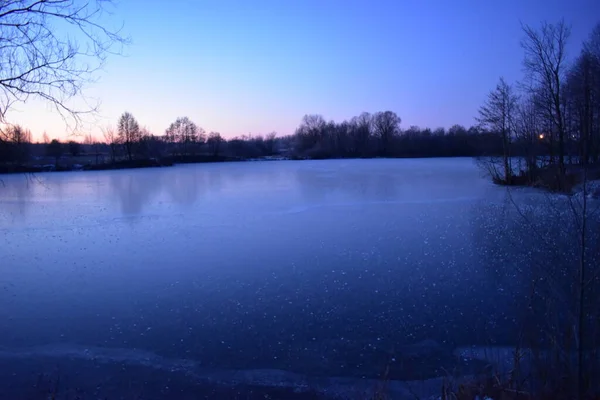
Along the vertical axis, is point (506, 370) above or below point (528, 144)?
below

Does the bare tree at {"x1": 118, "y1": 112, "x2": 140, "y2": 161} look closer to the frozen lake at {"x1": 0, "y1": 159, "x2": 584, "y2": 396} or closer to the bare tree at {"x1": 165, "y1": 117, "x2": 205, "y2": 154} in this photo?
the bare tree at {"x1": 165, "y1": 117, "x2": 205, "y2": 154}

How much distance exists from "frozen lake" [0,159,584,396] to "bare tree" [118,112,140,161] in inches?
1646

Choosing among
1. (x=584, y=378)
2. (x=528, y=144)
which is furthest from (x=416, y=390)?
(x=528, y=144)

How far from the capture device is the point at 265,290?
5617 millimetres

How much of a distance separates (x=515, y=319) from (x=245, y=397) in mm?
3107

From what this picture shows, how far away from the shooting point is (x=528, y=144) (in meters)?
20.7

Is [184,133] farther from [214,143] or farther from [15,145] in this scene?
[15,145]

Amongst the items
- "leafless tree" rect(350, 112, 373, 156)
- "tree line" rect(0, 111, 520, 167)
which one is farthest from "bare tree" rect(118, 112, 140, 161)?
"leafless tree" rect(350, 112, 373, 156)

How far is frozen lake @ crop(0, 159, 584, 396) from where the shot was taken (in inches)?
160

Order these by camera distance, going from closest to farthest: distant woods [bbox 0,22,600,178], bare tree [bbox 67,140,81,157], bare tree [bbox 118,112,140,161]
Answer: distant woods [bbox 0,22,600,178] < bare tree [bbox 67,140,81,157] < bare tree [bbox 118,112,140,161]

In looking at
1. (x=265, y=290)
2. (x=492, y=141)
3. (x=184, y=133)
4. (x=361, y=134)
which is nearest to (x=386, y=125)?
(x=361, y=134)

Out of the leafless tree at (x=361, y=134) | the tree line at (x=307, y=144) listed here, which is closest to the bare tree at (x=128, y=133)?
the tree line at (x=307, y=144)

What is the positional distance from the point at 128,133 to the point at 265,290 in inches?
1982

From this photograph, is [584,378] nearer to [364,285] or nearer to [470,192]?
[364,285]
